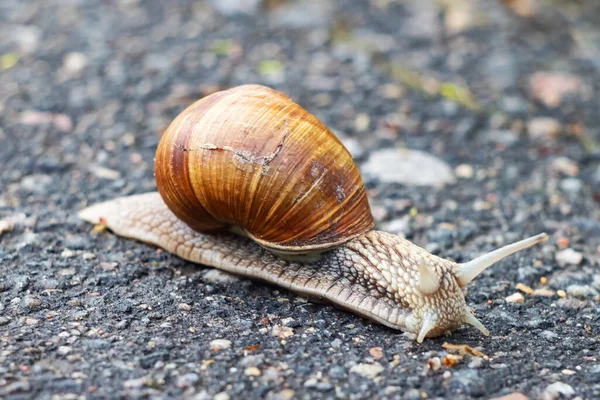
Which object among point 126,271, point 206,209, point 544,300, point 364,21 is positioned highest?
point 364,21

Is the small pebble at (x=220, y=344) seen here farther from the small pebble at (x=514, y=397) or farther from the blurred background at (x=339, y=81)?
the blurred background at (x=339, y=81)

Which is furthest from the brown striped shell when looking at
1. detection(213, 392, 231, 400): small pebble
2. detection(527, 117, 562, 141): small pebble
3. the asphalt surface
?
detection(527, 117, 562, 141): small pebble

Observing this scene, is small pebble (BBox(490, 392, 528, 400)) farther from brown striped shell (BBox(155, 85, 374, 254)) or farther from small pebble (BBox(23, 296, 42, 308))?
small pebble (BBox(23, 296, 42, 308))

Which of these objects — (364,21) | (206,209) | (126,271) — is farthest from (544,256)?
(364,21)

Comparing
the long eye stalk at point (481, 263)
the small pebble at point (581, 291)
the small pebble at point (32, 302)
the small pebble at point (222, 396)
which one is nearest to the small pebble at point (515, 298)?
the small pebble at point (581, 291)

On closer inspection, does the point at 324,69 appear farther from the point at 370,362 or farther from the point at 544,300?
the point at 370,362

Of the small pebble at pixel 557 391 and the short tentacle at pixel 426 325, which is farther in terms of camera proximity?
the short tentacle at pixel 426 325
